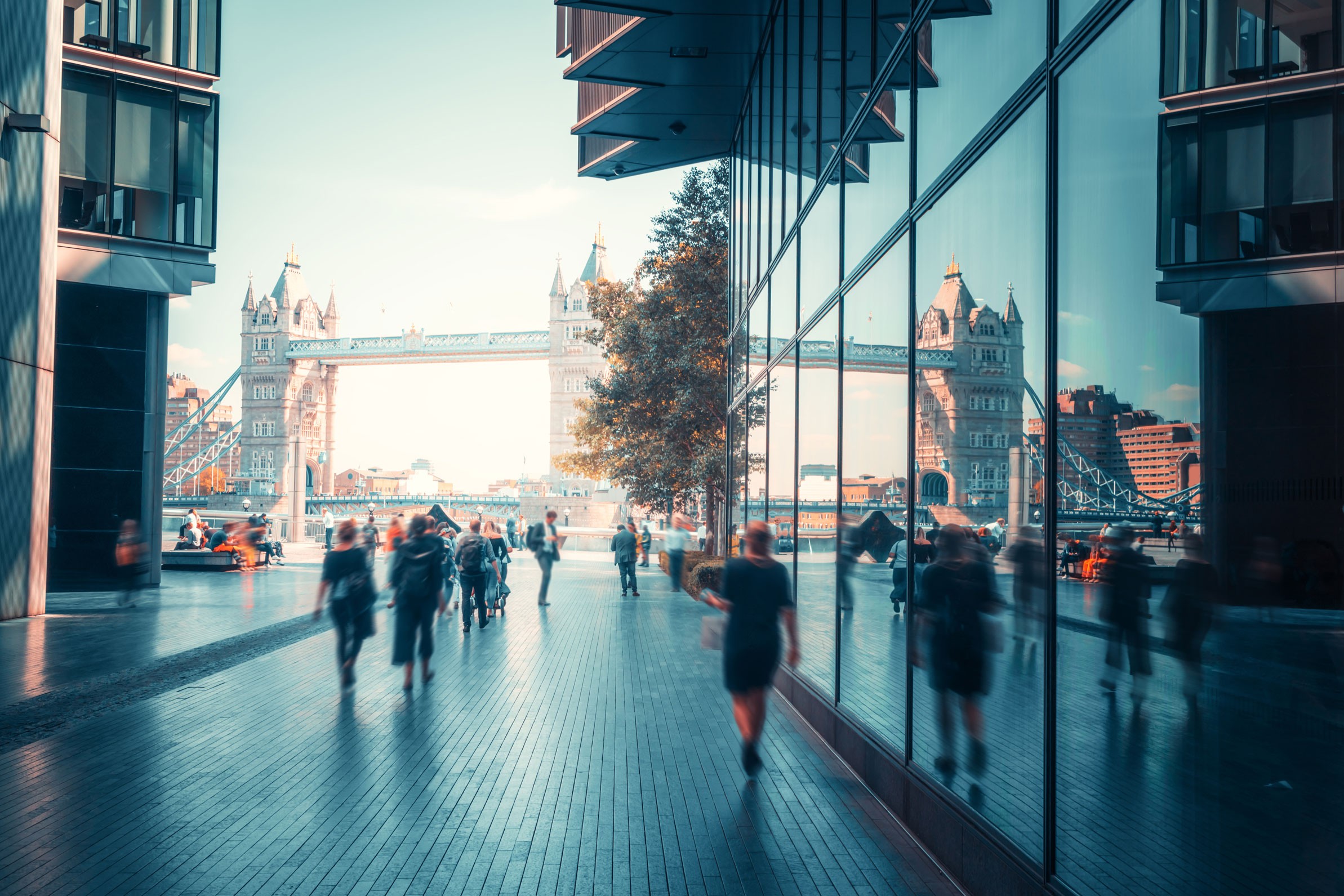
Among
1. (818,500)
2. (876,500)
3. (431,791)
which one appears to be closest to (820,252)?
(818,500)

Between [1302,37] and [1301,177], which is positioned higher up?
[1302,37]

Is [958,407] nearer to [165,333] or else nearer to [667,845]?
[667,845]

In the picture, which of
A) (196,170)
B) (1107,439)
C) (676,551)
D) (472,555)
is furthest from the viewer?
(676,551)

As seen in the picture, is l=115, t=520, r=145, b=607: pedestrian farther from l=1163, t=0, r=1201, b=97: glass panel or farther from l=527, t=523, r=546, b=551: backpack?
l=1163, t=0, r=1201, b=97: glass panel

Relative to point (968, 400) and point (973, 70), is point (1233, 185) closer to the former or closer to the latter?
point (968, 400)

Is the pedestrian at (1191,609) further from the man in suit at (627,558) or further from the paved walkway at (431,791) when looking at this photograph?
the man in suit at (627,558)

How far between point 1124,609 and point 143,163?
20811mm

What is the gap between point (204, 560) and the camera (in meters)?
24.4

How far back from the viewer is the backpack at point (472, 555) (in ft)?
42.7

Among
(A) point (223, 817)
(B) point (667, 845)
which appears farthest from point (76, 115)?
(B) point (667, 845)

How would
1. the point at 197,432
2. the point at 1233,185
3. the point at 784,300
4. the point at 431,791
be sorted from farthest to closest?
the point at 197,432, the point at 784,300, the point at 431,791, the point at 1233,185

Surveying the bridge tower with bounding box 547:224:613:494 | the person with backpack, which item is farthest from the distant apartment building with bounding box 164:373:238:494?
the person with backpack

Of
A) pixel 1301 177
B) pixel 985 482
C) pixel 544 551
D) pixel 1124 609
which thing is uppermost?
pixel 1301 177

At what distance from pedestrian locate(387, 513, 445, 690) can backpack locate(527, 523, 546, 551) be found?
758 cm
